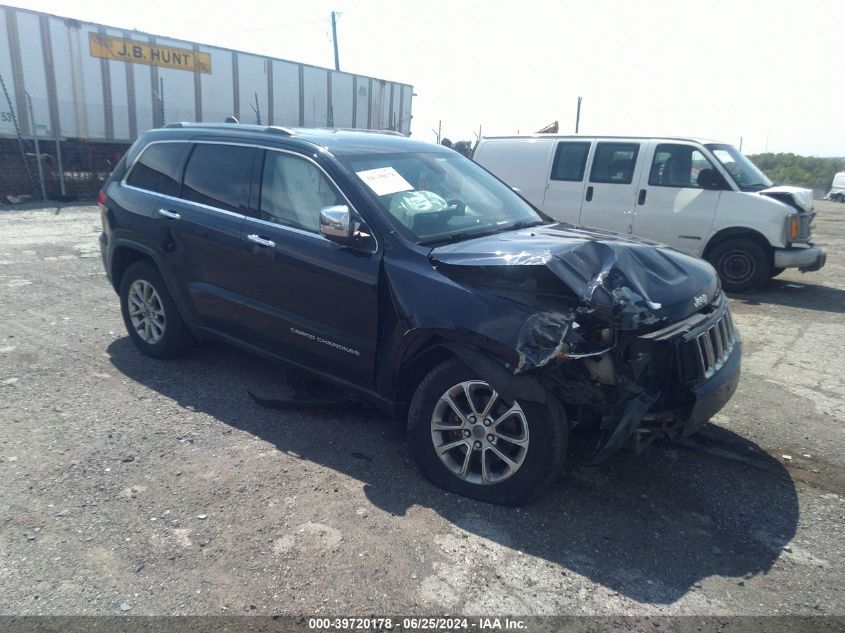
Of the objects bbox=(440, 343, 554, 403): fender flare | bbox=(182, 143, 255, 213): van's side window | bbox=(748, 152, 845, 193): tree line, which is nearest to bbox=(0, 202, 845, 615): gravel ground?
bbox=(440, 343, 554, 403): fender flare

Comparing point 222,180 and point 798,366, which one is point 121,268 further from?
point 798,366

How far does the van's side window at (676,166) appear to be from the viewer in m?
8.66

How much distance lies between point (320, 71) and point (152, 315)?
1771cm

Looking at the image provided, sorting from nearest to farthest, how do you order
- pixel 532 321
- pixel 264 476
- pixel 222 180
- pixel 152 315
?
pixel 532 321, pixel 264 476, pixel 222 180, pixel 152 315

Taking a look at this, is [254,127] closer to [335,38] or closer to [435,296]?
[435,296]

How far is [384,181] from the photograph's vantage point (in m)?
4.09

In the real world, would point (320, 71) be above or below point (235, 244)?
above

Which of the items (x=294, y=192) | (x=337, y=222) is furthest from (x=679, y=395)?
(x=294, y=192)

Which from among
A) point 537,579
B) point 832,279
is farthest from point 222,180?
point 832,279

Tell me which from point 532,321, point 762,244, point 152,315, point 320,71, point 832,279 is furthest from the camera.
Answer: point 320,71

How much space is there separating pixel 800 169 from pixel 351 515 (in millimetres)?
40937

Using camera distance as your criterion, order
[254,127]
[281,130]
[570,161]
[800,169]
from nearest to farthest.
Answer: [281,130] < [254,127] < [570,161] < [800,169]

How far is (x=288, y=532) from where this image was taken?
3.15m

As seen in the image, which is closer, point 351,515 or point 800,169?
point 351,515
